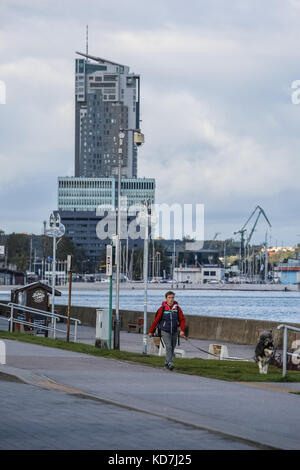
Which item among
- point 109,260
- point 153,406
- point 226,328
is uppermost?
point 109,260

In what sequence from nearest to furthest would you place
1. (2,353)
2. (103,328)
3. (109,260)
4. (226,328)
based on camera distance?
(2,353), (109,260), (103,328), (226,328)

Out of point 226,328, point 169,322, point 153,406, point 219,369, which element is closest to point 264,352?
point 219,369

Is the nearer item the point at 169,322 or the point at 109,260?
the point at 169,322

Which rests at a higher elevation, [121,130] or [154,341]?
[121,130]

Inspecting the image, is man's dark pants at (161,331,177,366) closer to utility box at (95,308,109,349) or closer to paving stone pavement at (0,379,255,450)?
paving stone pavement at (0,379,255,450)

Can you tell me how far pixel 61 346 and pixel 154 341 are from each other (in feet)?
17.7

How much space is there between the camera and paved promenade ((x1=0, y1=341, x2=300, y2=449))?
1059cm

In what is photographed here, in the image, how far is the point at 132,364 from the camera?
22.6 meters

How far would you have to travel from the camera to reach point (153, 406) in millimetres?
13664

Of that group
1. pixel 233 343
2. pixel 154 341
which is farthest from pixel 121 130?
pixel 233 343

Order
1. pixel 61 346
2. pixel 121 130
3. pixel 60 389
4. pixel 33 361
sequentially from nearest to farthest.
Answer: pixel 60 389, pixel 33 361, pixel 61 346, pixel 121 130

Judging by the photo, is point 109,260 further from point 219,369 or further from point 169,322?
point 219,369

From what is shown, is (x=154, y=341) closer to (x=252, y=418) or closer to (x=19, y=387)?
(x=19, y=387)

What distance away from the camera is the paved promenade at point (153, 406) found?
34.8 ft
